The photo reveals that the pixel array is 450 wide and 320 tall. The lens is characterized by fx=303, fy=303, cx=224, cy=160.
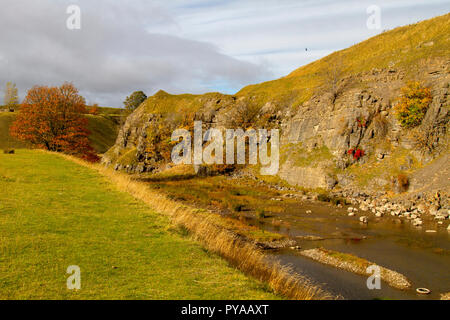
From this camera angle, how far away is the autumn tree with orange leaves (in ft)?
153

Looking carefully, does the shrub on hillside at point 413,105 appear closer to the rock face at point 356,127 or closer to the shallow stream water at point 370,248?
the rock face at point 356,127

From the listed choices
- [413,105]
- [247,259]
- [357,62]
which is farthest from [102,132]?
[247,259]

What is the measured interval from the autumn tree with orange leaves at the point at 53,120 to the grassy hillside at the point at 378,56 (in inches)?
1631

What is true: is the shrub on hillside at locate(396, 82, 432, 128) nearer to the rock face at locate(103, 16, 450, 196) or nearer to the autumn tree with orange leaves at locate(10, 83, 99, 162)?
the rock face at locate(103, 16, 450, 196)

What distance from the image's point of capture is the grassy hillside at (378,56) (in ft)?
157

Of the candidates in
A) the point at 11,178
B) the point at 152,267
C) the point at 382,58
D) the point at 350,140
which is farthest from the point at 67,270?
the point at 382,58

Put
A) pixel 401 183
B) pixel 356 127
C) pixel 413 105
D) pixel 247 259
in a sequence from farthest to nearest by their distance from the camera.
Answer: pixel 356 127
pixel 413 105
pixel 401 183
pixel 247 259

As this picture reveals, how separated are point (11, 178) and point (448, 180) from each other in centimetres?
3786

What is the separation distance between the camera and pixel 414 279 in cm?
1566

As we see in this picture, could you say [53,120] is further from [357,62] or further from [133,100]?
[133,100]

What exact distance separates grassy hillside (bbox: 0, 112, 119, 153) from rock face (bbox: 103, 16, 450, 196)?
47.9 metres

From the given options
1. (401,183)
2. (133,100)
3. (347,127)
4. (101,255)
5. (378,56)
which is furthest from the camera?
(133,100)

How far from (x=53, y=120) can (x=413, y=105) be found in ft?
170

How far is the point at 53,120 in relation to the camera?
47.2 m
